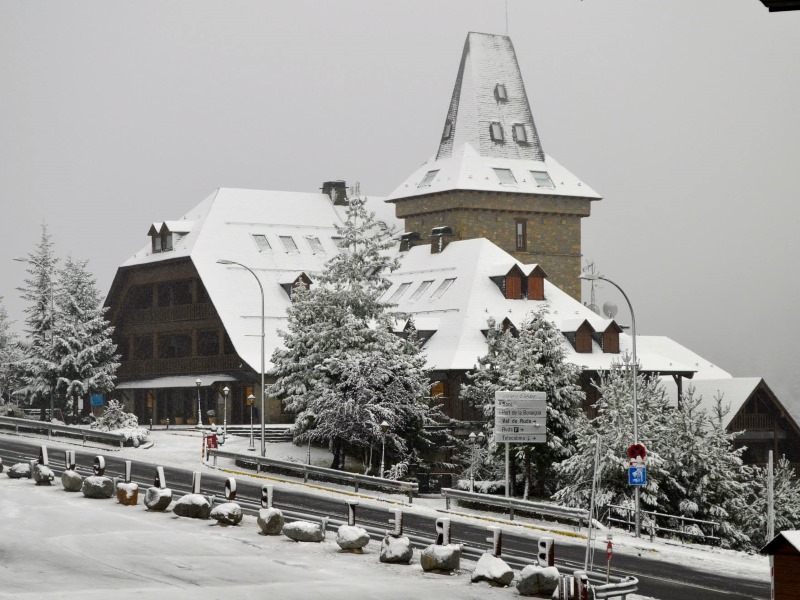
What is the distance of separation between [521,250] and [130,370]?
2712 cm

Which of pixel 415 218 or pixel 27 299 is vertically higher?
pixel 415 218

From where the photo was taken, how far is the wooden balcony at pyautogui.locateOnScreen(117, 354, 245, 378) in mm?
87250

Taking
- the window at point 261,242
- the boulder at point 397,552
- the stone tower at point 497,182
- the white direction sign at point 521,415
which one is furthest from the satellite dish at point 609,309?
the boulder at point 397,552

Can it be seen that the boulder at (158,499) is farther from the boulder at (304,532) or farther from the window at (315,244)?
the window at (315,244)

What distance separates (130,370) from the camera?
9538 cm

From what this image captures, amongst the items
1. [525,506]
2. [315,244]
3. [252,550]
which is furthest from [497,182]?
[252,550]

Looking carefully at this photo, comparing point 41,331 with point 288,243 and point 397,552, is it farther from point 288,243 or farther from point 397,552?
point 397,552

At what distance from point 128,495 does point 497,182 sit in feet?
177

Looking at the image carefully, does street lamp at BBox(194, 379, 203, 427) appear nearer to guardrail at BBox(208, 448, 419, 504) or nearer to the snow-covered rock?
guardrail at BBox(208, 448, 419, 504)

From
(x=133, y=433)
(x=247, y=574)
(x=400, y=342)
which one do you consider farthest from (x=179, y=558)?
(x=133, y=433)

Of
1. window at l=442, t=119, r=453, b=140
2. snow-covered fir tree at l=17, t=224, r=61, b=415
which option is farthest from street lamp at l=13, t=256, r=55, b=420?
window at l=442, t=119, r=453, b=140

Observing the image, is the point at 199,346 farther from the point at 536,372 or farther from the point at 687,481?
the point at 687,481

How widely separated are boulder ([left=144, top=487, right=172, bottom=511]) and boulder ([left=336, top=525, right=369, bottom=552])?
8176 millimetres

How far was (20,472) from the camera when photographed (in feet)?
161
